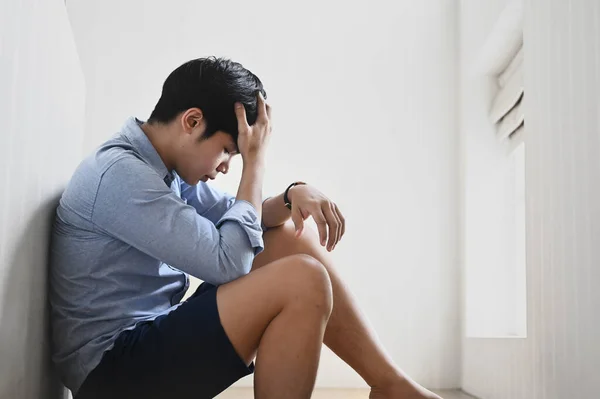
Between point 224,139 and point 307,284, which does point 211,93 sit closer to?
point 224,139

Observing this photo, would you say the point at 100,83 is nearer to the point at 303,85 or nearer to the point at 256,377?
the point at 303,85

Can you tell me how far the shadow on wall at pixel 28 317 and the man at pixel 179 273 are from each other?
4 centimetres

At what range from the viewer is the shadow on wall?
3.79ft

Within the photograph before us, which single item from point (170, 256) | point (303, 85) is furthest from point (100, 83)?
point (170, 256)

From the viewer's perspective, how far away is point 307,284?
1354 millimetres

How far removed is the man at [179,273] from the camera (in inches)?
53.2

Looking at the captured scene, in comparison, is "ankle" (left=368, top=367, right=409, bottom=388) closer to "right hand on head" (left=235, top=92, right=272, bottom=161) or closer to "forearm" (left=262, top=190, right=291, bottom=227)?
"forearm" (left=262, top=190, right=291, bottom=227)

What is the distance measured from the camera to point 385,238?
10.8 ft

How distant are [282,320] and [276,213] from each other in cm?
42

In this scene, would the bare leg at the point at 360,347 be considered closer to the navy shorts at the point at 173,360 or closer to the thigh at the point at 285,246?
the thigh at the point at 285,246

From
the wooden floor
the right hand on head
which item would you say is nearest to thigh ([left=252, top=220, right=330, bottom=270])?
the right hand on head

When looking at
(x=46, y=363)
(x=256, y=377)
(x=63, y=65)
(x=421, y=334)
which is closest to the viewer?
(x=256, y=377)

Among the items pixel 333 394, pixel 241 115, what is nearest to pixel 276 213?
pixel 241 115

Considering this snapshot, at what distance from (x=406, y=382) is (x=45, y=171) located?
0.91 m
